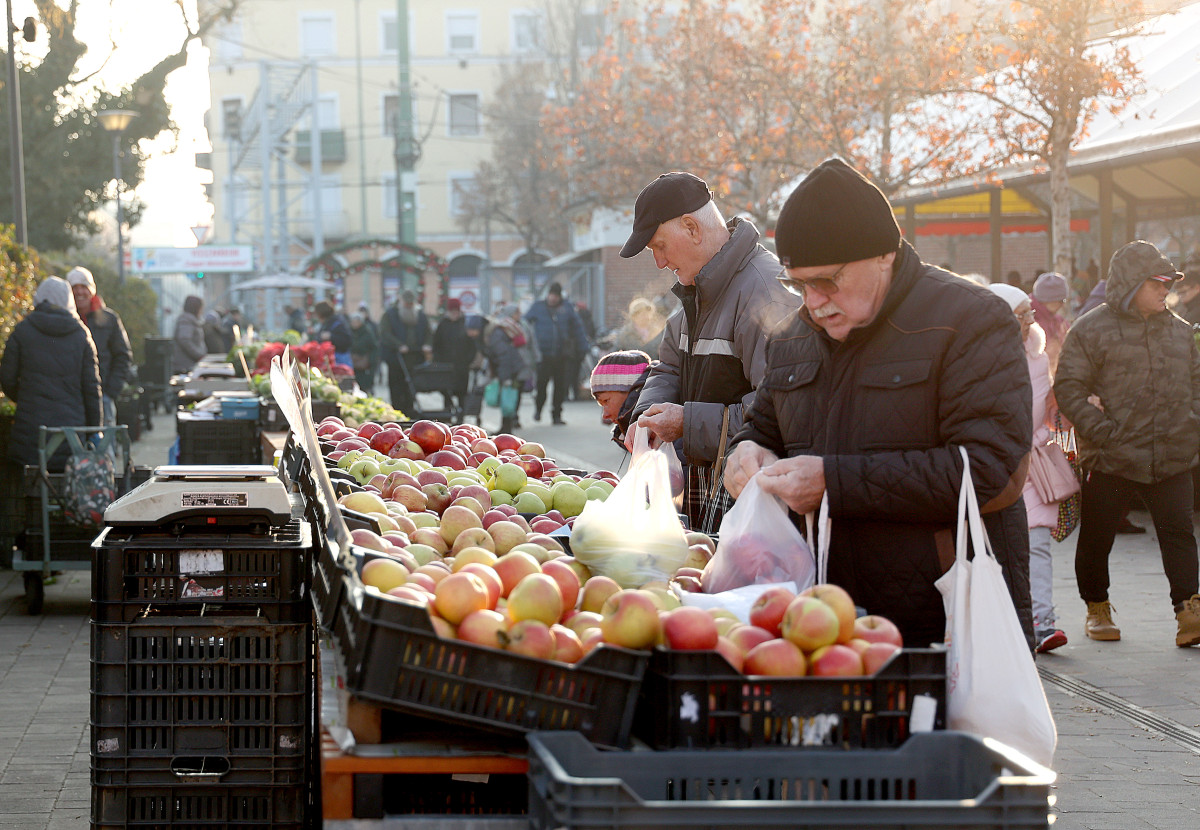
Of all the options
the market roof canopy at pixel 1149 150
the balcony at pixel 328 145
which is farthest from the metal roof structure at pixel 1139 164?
the balcony at pixel 328 145

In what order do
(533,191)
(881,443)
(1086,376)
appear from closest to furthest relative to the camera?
(881,443)
(1086,376)
(533,191)

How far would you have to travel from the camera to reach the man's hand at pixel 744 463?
10.6 feet

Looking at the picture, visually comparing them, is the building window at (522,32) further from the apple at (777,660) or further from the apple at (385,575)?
the apple at (777,660)

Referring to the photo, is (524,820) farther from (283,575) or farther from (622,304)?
(622,304)

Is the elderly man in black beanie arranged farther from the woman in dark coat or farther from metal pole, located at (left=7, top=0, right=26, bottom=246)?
metal pole, located at (left=7, top=0, right=26, bottom=246)

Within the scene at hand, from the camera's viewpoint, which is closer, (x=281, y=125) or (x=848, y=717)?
(x=848, y=717)

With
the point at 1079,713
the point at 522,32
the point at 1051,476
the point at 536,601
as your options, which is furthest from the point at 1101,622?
the point at 522,32

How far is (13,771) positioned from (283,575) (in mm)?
2419

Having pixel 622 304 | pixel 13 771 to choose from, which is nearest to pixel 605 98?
pixel 622 304

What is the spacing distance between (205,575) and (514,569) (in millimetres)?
1012

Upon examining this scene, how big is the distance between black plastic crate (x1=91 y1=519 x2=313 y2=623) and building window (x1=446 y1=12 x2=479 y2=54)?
195 feet

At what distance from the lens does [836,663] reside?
7.72 feet

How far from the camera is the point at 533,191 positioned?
49.2m

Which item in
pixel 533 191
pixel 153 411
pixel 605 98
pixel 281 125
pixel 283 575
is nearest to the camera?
pixel 283 575
